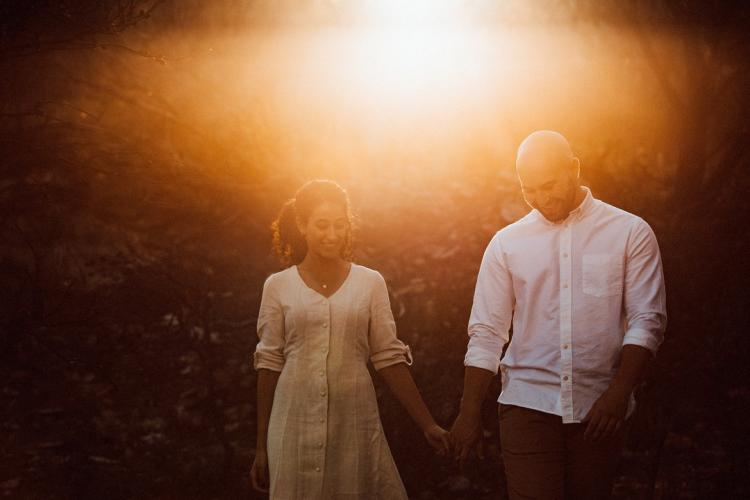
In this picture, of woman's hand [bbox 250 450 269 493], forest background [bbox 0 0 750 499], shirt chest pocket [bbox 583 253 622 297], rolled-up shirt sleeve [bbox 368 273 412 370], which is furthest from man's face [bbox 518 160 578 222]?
forest background [bbox 0 0 750 499]

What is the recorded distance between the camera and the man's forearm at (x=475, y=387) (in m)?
3.54

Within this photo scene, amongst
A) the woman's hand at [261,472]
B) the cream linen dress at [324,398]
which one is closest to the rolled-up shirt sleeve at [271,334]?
the cream linen dress at [324,398]

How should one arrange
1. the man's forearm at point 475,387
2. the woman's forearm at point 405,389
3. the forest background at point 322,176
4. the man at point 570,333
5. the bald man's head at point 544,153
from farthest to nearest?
1. the forest background at point 322,176
2. the woman's forearm at point 405,389
3. the man's forearm at point 475,387
4. the bald man's head at point 544,153
5. the man at point 570,333

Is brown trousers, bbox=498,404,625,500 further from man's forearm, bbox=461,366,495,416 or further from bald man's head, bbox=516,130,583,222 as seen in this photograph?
bald man's head, bbox=516,130,583,222

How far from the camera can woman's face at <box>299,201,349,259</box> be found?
12.0 feet

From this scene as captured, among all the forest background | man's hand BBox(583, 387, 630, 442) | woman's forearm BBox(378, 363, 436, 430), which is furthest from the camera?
the forest background

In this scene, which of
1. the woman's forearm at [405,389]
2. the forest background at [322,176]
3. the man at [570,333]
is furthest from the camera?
the forest background at [322,176]

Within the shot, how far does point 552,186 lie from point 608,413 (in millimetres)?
939

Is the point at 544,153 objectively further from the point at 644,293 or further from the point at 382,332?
the point at 382,332

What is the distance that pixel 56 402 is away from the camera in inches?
217

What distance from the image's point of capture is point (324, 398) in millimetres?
3473

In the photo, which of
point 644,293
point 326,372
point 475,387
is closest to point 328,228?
point 326,372

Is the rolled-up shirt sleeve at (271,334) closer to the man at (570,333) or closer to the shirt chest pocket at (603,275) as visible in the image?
the man at (570,333)

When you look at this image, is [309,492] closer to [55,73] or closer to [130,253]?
[130,253]
